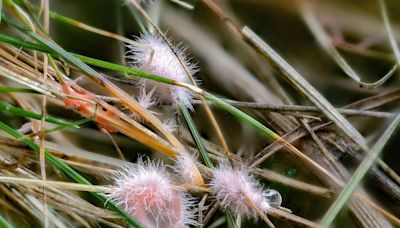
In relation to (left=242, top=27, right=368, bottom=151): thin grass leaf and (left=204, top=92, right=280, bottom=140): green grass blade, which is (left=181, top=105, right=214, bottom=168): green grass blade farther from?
(left=242, top=27, right=368, bottom=151): thin grass leaf

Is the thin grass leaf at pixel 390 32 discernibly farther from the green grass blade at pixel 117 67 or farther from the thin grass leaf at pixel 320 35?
the green grass blade at pixel 117 67

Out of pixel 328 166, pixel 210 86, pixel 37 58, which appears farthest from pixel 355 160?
pixel 37 58

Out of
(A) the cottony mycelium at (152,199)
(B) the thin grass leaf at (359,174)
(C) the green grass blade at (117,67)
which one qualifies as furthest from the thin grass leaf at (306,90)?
(A) the cottony mycelium at (152,199)

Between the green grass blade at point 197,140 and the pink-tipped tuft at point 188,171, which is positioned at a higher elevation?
the green grass blade at point 197,140

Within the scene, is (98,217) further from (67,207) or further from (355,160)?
(355,160)

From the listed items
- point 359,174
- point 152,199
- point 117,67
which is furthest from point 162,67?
point 359,174

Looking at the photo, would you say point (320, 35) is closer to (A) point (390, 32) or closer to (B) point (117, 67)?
(A) point (390, 32)

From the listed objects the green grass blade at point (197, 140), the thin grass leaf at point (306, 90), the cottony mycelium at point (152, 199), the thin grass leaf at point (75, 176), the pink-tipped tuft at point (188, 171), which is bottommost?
the thin grass leaf at point (75, 176)

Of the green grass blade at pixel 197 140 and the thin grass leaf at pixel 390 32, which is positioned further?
the thin grass leaf at pixel 390 32
